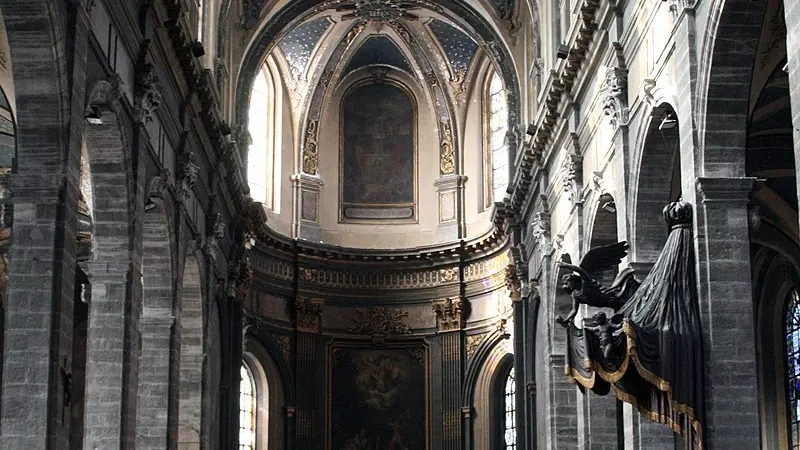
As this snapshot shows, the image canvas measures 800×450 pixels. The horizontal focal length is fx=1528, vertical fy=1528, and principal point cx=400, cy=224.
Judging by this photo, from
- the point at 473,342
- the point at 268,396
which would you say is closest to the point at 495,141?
the point at 473,342

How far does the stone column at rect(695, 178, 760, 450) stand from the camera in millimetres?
16672

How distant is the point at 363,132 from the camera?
4125 centimetres

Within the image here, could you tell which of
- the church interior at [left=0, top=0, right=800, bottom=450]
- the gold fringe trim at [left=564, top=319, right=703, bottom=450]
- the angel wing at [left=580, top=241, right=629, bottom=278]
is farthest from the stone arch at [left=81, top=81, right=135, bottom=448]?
the gold fringe trim at [left=564, top=319, right=703, bottom=450]

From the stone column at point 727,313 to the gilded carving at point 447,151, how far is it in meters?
23.1

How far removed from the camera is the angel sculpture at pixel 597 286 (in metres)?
18.5

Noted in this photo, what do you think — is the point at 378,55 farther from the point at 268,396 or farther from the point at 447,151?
the point at 268,396

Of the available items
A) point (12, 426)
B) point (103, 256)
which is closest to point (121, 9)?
point (103, 256)

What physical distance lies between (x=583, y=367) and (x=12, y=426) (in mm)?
6966

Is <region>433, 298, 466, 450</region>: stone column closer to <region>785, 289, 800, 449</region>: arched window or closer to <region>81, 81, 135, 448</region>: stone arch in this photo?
<region>785, 289, 800, 449</region>: arched window

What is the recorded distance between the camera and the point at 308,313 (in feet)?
127

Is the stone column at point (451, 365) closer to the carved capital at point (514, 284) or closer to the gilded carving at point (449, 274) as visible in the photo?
the gilded carving at point (449, 274)

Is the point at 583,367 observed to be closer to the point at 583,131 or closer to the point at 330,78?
the point at 583,131

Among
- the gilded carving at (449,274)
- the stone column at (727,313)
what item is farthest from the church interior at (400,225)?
the gilded carving at (449,274)

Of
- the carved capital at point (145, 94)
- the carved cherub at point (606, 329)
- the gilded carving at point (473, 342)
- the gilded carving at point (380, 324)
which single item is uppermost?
the carved capital at point (145, 94)
